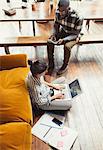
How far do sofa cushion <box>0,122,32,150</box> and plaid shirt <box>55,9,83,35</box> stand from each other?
1.75 meters

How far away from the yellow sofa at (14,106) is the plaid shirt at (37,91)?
0.29 ft

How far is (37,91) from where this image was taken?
209 centimetres

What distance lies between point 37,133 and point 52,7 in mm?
2558

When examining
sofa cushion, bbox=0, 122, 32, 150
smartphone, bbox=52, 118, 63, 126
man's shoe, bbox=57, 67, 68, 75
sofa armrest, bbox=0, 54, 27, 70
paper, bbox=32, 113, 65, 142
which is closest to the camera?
sofa cushion, bbox=0, 122, 32, 150

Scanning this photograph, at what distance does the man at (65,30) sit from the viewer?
282 centimetres

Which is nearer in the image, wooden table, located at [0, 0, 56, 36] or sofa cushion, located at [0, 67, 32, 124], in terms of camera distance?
sofa cushion, located at [0, 67, 32, 124]

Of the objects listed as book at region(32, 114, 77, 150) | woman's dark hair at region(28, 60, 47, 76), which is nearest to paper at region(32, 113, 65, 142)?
book at region(32, 114, 77, 150)

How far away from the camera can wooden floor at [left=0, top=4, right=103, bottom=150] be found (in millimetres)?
2100

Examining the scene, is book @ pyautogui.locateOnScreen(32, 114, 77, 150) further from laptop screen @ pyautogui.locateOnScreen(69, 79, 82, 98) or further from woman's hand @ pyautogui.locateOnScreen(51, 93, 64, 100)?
laptop screen @ pyautogui.locateOnScreen(69, 79, 82, 98)

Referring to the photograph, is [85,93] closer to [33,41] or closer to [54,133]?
[54,133]

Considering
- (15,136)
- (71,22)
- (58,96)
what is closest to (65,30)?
(71,22)

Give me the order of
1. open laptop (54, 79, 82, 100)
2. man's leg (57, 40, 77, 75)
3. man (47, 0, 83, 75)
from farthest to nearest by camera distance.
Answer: man's leg (57, 40, 77, 75) < man (47, 0, 83, 75) < open laptop (54, 79, 82, 100)

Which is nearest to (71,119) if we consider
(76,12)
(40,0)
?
(76,12)

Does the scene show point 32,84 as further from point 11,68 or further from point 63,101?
point 11,68
